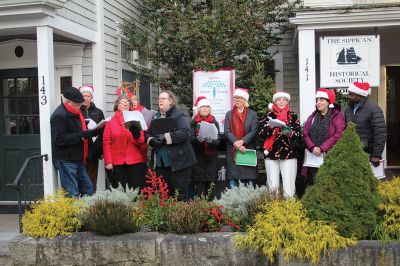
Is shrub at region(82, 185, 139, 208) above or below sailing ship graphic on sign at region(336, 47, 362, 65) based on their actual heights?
below

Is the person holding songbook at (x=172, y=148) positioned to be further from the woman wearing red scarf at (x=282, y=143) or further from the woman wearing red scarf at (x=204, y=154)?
the woman wearing red scarf at (x=282, y=143)

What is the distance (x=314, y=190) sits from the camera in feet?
14.1

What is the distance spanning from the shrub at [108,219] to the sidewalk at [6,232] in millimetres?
1300

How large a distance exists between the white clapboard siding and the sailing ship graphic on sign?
166 inches

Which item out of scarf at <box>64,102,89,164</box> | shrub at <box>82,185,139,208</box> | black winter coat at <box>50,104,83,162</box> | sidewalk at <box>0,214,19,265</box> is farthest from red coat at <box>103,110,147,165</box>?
sidewalk at <box>0,214,19,265</box>

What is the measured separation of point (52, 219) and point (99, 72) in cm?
387

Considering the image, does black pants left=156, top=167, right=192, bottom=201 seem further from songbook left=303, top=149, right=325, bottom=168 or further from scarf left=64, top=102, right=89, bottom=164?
songbook left=303, top=149, right=325, bottom=168

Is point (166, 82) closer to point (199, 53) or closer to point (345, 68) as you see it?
point (199, 53)

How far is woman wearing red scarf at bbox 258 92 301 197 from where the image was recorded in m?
6.04

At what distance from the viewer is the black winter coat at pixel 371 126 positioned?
5.73m

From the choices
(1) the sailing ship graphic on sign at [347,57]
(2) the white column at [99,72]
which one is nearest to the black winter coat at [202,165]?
(2) the white column at [99,72]

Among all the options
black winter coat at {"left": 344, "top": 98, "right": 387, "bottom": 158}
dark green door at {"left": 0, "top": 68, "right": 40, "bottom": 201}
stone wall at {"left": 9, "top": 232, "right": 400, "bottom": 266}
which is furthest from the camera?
dark green door at {"left": 0, "top": 68, "right": 40, "bottom": 201}

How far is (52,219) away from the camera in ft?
15.0

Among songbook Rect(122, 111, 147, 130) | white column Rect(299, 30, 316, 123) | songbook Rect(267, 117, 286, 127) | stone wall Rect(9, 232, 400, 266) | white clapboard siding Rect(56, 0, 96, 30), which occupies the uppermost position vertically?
white clapboard siding Rect(56, 0, 96, 30)
